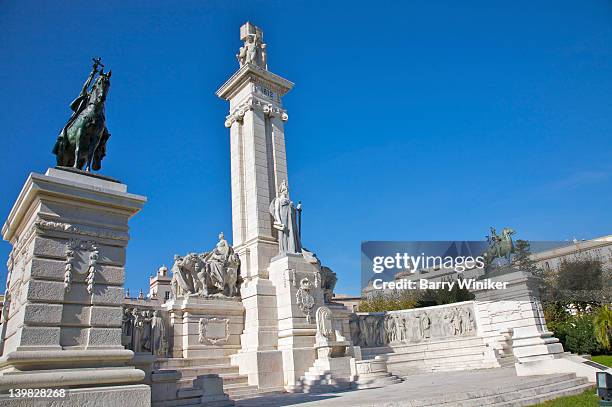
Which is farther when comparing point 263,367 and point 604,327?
point 604,327

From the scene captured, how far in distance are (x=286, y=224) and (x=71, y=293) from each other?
11.2 meters

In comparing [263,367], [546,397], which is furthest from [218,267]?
[546,397]

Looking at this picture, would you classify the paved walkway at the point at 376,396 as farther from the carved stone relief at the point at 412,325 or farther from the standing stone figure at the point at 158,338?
the carved stone relief at the point at 412,325

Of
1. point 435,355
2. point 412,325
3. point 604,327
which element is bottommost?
point 435,355

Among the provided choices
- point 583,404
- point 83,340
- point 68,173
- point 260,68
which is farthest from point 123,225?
point 260,68

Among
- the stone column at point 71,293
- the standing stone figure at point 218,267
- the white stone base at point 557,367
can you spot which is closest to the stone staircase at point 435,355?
the white stone base at point 557,367

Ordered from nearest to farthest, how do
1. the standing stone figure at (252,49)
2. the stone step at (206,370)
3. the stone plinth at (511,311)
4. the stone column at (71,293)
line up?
the stone column at (71,293)
the stone step at (206,370)
the stone plinth at (511,311)
the standing stone figure at (252,49)

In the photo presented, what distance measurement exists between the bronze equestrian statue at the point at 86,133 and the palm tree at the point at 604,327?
75.2 ft

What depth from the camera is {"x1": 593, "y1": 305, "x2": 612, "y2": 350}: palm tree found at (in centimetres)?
2091

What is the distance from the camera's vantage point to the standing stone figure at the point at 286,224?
57.1ft

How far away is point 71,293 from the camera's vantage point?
22.0 ft

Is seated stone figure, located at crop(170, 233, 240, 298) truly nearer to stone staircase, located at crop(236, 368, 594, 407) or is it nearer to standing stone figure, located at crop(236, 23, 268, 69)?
stone staircase, located at crop(236, 368, 594, 407)

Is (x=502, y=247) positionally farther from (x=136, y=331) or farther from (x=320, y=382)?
(x=136, y=331)

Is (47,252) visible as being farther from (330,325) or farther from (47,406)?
(330,325)
